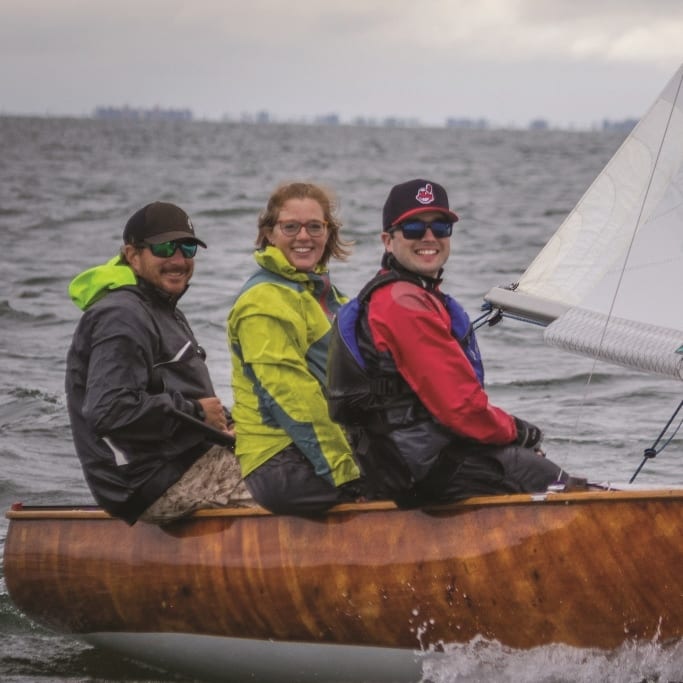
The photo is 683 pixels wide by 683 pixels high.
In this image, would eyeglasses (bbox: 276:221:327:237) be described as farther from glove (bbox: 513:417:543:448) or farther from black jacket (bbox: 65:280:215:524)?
glove (bbox: 513:417:543:448)

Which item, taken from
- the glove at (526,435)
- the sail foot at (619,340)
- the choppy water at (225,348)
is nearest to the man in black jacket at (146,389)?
the choppy water at (225,348)

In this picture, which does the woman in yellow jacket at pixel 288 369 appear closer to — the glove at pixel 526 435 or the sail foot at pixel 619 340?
the glove at pixel 526 435

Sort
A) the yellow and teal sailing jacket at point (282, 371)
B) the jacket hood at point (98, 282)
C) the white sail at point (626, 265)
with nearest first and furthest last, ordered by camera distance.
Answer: the yellow and teal sailing jacket at point (282, 371), the white sail at point (626, 265), the jacket hood at point (98, 282)

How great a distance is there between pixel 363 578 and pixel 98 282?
132cm


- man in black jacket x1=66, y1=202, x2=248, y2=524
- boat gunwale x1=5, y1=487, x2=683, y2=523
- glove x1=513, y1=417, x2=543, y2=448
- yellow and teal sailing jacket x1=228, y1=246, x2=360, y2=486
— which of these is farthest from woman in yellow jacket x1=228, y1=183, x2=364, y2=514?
glove x1=513, y1=417, x2=543, y2=448

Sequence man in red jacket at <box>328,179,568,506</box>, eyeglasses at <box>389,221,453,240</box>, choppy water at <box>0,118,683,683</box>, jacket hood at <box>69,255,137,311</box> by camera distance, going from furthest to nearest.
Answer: choppy water at <box>0,118,683,683</box>
jacket hood at <box>69,255,137,311</box>
eyeglasses at <box>389,221,453,240</box>
man in red jacket at <box>328,179,568,506</box>

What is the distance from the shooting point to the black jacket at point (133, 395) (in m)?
4.25

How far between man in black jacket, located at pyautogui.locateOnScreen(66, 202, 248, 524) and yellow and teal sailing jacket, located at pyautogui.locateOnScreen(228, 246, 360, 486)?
0.23m

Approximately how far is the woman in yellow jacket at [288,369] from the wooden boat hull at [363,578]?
0.14 metres

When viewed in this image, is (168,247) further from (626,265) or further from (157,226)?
(626,265)

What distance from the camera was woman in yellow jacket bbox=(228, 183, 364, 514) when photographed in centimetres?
420


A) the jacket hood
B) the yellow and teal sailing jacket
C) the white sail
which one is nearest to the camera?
the yellow and teal sailing jacket

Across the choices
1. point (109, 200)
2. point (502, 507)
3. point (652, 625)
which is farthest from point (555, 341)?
point (109, 200)

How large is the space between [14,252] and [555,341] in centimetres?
1454
